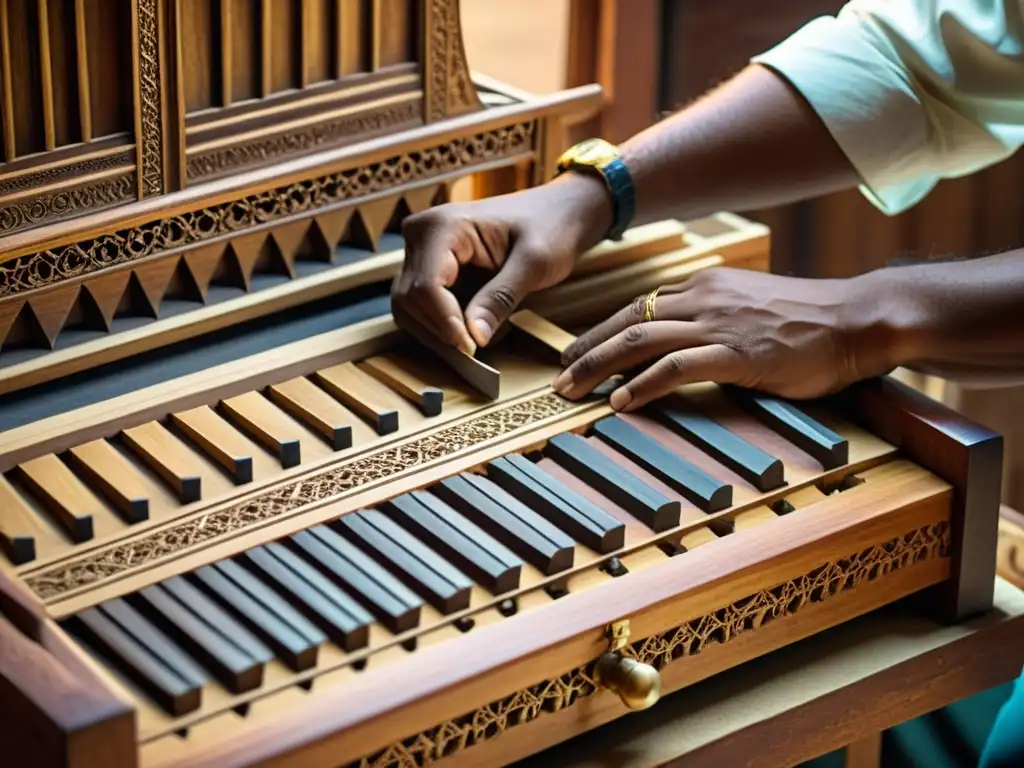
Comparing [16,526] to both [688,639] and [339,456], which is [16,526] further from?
[688,639]

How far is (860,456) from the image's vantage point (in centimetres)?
155

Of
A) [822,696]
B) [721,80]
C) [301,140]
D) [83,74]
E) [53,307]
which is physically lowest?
[822,696]

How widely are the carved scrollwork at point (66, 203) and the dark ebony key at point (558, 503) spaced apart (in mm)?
465

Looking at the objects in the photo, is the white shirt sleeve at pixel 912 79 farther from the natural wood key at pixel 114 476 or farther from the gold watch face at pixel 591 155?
the natural wood key at pixel 114 476

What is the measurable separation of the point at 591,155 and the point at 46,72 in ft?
1.87

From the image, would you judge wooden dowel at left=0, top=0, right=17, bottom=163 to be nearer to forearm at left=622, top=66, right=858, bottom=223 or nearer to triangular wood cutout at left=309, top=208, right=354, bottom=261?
triangular wood cutout at left=309, top=208, right=354, bottom=261

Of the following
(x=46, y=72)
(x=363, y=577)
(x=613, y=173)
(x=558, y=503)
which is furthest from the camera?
(x=613, y=173)

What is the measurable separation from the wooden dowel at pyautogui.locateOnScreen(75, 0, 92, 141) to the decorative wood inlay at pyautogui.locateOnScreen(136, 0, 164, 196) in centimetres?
5

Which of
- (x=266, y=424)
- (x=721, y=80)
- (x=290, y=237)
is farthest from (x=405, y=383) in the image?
(x=721, y=80)

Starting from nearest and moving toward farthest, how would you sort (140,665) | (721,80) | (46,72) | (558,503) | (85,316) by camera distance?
1. (140,665)
2. (558,503)
3. (46,72)
4. (85,316)
5. (721,80)

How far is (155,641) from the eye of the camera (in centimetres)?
126

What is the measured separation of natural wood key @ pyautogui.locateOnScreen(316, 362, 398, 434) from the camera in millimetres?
1529

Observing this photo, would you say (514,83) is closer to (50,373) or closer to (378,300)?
(378,300)

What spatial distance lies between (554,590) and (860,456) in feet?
1.18
